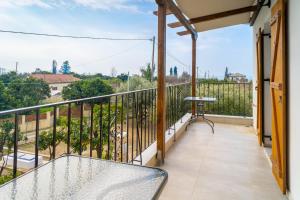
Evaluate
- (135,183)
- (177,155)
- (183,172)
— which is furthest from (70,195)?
(177,155)

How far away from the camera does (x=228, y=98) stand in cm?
636

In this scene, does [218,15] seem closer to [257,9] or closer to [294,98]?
A: [257,9]

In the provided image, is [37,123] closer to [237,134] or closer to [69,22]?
[237,134]

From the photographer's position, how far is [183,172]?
2.69 m

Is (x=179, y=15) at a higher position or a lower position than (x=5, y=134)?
higher

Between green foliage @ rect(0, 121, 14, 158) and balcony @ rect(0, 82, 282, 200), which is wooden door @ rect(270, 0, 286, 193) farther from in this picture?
green foliage @ rect(0, 121, 14, 158)

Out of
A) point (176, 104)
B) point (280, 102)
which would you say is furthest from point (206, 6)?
point (280, 102)

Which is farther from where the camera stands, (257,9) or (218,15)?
(218,15)

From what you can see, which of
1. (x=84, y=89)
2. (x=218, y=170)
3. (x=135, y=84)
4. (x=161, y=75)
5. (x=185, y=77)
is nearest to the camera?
(x=218, y=170)

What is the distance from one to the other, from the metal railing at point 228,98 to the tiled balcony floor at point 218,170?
1.98m

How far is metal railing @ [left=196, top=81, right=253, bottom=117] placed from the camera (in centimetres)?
617

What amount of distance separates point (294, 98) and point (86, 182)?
1.84m

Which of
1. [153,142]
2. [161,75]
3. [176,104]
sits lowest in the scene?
[153,142]

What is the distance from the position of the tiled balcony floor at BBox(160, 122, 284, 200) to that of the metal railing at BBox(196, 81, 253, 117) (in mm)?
1983
